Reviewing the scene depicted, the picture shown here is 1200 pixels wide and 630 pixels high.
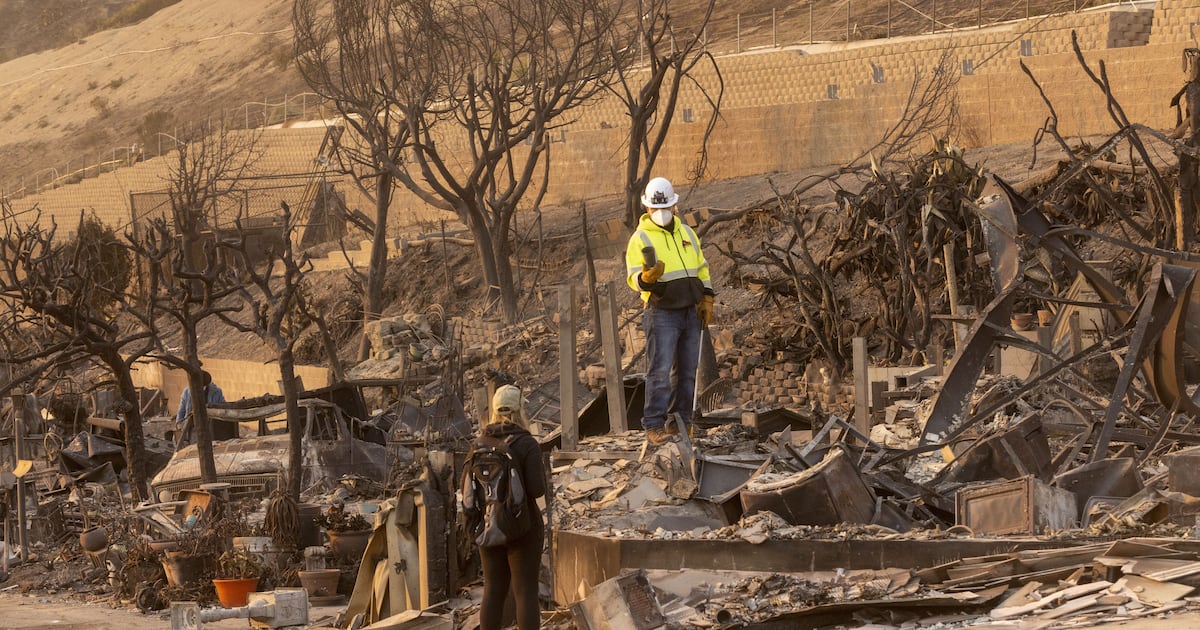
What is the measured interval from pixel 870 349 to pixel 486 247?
Answer: 11.5 meters

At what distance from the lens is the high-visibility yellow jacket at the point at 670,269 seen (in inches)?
463

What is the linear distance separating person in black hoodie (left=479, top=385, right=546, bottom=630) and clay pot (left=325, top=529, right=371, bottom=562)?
5.00 meters

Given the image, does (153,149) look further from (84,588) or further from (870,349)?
(84,588)

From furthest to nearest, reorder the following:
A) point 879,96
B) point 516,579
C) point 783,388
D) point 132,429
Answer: point 879,96
point 783,388
point 132,429
point 516,579

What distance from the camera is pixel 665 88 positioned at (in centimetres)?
4294

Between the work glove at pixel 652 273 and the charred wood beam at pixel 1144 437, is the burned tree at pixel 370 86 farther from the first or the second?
the charred wood beam at pixel 1144 437

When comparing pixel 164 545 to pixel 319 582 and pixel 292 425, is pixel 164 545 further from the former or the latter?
pixel 292 425

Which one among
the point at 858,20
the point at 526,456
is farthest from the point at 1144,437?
the point at 858,20

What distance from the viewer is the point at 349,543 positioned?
14.0 m

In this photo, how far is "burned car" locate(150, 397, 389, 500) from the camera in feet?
64.8

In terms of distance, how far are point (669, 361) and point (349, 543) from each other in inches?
143

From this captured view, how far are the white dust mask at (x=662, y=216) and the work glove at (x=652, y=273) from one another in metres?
0.33

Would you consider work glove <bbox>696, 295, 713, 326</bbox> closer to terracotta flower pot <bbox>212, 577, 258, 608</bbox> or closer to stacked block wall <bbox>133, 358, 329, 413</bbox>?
terracotta flower pot <bbox>212, 577, 258, 608</bbox>

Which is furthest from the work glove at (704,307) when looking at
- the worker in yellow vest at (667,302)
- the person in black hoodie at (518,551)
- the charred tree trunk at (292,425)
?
the charred tree trunk at (292,425)
